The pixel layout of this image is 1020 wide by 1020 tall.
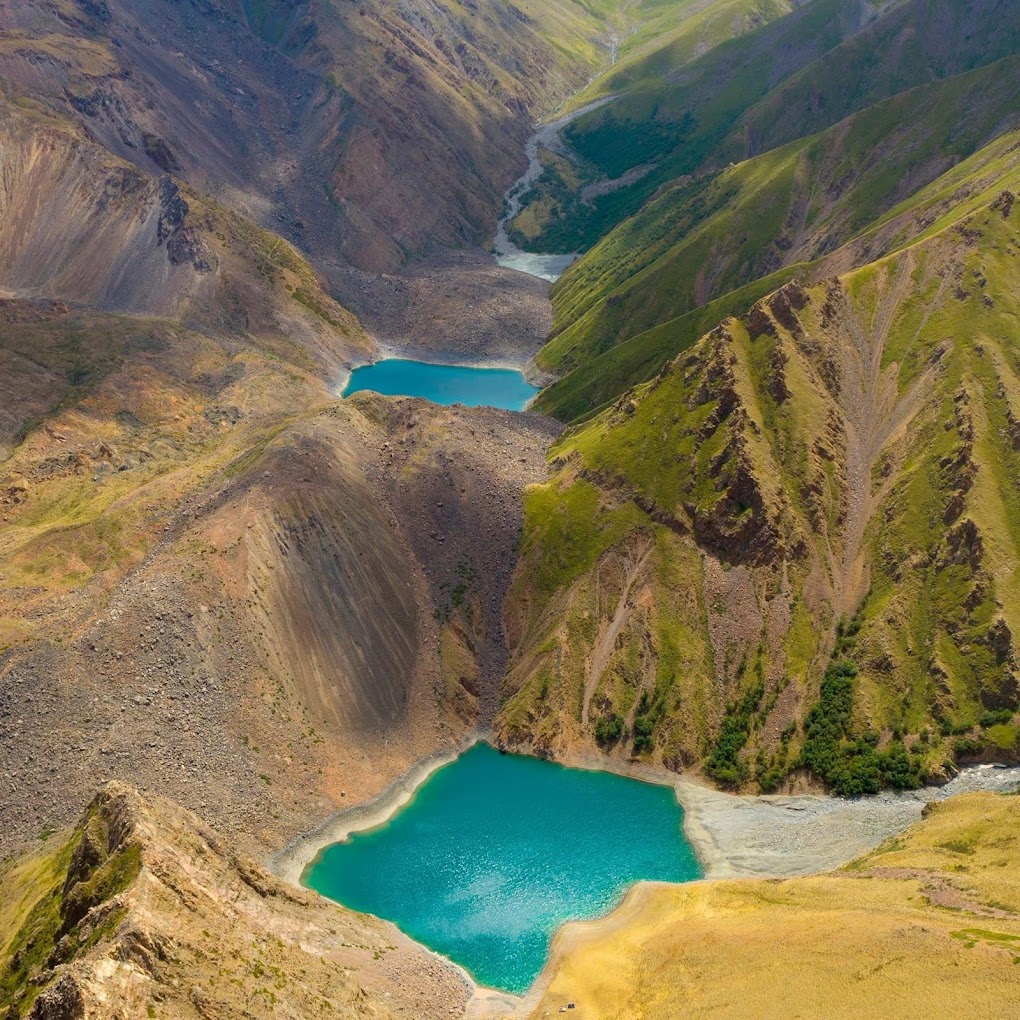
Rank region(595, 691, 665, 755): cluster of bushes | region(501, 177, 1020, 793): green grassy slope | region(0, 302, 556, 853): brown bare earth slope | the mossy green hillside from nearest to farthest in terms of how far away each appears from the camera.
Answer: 1. the mossy green hillside
2. region(0, 302, 556, 853): brown bare earth slope
3. region(501, 177, 1020, 793): green grassy slope
4. region(595, 691, 665, 755): cluster of bushes

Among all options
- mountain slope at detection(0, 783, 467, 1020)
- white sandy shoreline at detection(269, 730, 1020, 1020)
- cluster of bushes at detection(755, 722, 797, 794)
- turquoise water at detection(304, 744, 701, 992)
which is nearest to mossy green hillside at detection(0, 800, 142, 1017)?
mountain slope at detection(0, 783, 467, 1020)

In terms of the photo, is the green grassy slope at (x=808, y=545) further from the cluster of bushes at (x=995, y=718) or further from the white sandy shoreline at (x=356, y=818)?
the white sandy shoreline at (x=356, y=818)

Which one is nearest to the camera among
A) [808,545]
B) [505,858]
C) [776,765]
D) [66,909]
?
[66,909]

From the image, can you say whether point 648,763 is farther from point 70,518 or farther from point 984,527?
point 70,518

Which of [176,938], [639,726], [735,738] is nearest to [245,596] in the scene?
[639,726]

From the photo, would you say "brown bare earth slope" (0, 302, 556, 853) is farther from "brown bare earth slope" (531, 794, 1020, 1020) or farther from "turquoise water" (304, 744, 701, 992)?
"brown bare earth slope" (531, 794, 1020, 1020)

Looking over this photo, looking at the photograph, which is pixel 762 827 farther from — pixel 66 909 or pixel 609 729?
pixel 66 909
